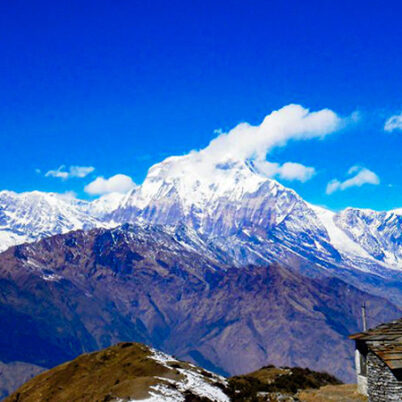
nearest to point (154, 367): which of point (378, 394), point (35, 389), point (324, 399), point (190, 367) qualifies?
point (190, 367)

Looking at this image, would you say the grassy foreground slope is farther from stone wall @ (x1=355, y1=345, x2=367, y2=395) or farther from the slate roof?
the slate roof

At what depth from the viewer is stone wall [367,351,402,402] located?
1460 inches

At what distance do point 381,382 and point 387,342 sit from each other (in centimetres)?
309

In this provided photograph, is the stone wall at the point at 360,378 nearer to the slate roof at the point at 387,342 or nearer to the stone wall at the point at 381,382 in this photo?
the slate roof at the point at 387,342

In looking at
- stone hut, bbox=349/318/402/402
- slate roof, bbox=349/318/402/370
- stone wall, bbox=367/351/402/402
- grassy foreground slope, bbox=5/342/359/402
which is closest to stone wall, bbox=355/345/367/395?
slate roof, bbox=349/318/402/370

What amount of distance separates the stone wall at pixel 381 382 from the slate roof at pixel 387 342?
679 millimetres

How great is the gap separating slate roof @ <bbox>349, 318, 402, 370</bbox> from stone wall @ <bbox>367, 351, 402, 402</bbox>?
26.7 inches

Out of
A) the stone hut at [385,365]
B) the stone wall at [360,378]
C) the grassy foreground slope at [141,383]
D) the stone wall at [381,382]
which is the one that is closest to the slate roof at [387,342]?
the stone hut at [385,365]

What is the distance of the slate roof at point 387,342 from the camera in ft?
122

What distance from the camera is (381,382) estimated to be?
125ft

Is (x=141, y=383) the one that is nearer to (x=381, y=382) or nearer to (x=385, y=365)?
(x=381, y=382)

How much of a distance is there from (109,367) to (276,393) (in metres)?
16.4

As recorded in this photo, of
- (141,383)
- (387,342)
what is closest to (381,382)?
(387,342)

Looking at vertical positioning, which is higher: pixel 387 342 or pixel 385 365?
pixel 387 342
